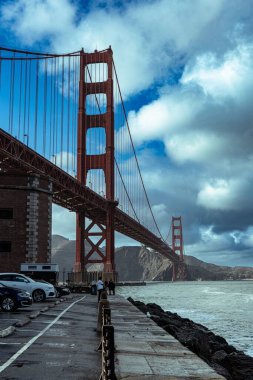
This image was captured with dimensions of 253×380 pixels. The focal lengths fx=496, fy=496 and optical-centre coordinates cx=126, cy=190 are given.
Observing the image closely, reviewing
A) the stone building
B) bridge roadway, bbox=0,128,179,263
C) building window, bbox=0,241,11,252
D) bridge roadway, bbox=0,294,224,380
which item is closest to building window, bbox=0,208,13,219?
the stone building

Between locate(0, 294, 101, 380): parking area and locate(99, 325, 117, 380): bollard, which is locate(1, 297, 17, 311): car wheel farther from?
locate(99, 325, 117, 380): bollard

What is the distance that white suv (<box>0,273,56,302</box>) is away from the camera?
79.1ft

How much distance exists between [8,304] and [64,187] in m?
38.6

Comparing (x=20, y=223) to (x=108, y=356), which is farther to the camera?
(x=20, y=223)

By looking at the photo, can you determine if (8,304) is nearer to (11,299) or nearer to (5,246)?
(11,299)

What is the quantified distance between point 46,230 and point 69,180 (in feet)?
53.3

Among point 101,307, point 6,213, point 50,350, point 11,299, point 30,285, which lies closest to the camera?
point 50,350

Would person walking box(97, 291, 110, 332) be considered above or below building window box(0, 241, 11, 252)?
below

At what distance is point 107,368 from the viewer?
18.8 ft

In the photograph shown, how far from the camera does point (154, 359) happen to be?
9492 mm

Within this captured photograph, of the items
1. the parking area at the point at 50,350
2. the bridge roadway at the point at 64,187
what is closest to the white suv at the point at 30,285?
the parking area at the point at 50,350

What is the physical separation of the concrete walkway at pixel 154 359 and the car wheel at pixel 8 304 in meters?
6.69

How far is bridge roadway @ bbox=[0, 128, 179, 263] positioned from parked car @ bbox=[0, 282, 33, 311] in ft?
79.1

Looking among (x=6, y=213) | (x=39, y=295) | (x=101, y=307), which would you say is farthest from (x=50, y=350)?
(x=6, y=213)
